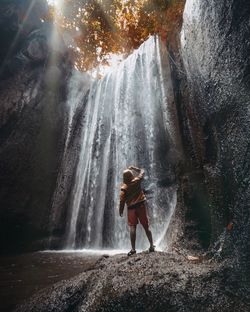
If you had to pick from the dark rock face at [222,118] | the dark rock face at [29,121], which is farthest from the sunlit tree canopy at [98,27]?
the dark rock face at [222,118]

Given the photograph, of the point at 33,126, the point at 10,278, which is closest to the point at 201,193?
the point at 10,278

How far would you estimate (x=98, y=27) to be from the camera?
88.6ft

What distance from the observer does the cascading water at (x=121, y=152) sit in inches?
397

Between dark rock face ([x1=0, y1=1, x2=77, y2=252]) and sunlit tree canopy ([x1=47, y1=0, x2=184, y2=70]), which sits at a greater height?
sunlit tree canopy ([x1=47, y1=0, x2=184, y2=70])

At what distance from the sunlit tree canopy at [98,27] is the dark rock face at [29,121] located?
11.1 m

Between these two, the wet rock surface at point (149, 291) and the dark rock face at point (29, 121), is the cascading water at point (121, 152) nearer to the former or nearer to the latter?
the dark rock face at point (29, 121)

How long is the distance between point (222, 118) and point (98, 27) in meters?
25.7

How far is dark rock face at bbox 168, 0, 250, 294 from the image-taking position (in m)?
3.64

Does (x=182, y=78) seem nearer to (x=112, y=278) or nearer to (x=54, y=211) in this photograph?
(x=112, y=278)

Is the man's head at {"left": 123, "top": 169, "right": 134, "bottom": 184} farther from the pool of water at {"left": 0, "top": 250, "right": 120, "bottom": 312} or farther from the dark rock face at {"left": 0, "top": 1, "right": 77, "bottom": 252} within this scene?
the dark rock face at {"left": 0, "top": 1, "right": 77, "bottom": 252}

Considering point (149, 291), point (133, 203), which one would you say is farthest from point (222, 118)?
point (149, 291)

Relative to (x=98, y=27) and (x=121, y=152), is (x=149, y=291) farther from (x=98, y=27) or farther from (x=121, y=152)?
(x=98, y=27)

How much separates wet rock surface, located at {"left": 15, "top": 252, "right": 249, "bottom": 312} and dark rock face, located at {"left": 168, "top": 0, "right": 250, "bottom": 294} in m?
0.33

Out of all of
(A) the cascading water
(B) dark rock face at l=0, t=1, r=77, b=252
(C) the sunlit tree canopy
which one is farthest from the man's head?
(C) the sunlit tree canopy
